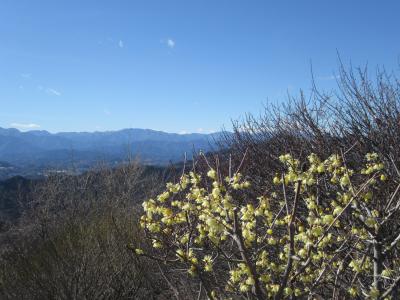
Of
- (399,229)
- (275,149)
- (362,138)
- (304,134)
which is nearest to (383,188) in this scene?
(399,229)

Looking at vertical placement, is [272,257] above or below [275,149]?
below

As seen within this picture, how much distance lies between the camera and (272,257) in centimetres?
727

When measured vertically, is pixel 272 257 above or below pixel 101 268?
above

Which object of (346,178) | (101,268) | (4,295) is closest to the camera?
(346,178)

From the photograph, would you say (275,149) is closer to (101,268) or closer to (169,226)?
Answer: (101,268)

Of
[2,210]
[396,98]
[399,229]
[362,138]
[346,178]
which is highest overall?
[396,98]

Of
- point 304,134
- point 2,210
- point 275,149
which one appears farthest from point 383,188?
point 2,210

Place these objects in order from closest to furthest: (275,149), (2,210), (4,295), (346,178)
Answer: (346,178)
(4,295)
(275,149)
(2,210)

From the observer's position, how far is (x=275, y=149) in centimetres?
1259

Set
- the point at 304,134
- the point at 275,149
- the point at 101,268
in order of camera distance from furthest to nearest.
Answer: the point at 275,149
the point at 304,134
the point at 101,268

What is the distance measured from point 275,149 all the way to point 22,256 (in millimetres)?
7424

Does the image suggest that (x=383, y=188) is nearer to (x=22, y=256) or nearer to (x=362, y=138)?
(x=362, y=138)

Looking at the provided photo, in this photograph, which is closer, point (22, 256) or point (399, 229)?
point (399, 229)

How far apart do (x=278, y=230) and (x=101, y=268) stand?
12.9 feet
